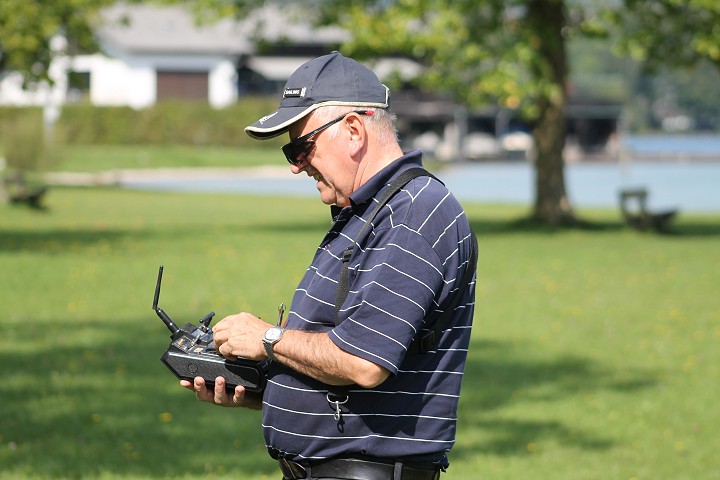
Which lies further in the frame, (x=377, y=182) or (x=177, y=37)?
(x=177, y=37)

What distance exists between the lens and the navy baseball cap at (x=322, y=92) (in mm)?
3312

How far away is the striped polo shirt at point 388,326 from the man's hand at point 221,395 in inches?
5.8

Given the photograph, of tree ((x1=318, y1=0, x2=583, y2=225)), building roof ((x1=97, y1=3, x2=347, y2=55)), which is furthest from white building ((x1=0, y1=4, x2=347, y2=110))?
tree ((x1=318, y1=0, x2=583, y2=225))

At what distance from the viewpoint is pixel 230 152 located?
6053cm

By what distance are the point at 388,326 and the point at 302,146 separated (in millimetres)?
584

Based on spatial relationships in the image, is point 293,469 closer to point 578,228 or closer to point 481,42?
point 481,42

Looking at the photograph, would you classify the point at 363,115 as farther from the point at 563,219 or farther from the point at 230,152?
the point at 230,152

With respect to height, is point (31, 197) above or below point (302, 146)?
below

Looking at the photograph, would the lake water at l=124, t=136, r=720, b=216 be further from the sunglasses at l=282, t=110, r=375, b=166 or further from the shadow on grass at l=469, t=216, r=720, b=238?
the sunglasses at l=282, t=110, r=375, b=166

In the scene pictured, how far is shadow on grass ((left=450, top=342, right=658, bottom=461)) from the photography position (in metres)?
7.89

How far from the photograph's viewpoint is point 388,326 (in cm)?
317

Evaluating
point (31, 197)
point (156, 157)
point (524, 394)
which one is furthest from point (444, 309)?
point (156, 157)

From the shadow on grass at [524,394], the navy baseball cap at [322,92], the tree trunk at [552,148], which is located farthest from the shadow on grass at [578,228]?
the navy baseball cap at [322,92]

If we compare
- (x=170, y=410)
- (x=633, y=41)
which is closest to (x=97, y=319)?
(x=170, y=410)
